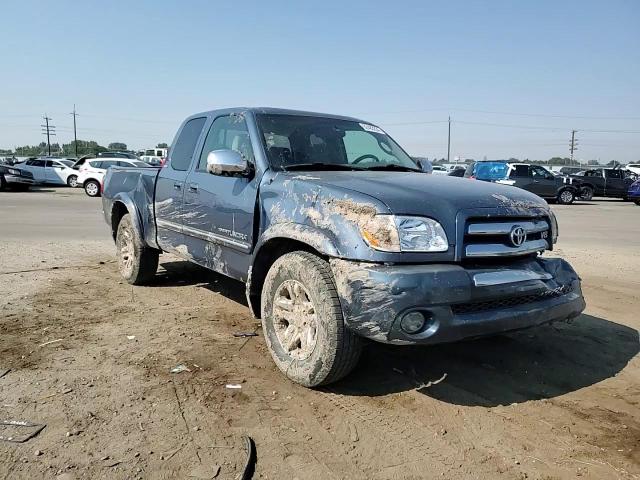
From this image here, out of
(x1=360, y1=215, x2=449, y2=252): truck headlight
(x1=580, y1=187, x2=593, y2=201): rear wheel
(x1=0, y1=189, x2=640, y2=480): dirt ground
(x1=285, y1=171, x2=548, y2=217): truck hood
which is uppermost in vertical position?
(x1=285, y1=171, x2=548, y2=217): truck hood

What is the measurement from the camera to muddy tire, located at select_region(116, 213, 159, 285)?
19.7ft

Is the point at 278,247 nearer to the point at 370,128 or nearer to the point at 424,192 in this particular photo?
the point at 424,192

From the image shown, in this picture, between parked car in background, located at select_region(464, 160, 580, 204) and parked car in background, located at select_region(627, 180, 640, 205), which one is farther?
parked car in background, located at select_region(627, 180, 640, 205)

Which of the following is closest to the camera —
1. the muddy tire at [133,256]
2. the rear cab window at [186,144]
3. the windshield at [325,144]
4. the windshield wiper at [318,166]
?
the windshield wiper at [318,166]

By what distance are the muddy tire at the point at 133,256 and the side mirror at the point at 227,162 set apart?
2.28 meters

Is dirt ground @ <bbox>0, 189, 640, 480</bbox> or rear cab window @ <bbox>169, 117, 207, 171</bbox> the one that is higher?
rear cab window @ <bbox>169, 117, 207, 171</bbox>

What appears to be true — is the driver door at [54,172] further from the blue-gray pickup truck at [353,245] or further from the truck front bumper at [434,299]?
the truck front bumper at [434,299]

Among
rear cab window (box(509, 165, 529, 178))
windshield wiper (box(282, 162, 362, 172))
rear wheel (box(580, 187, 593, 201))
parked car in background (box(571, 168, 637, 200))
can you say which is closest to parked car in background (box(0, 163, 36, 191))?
rear cab window (box(509, 165, 529, 178))

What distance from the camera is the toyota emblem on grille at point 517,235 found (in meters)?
3.39

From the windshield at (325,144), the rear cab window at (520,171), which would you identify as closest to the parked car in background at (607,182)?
the rear cab window at (520,171)

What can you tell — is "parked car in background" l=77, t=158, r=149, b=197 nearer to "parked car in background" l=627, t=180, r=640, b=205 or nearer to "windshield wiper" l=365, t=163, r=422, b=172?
"windshield wiper" l=365, t=163, r=422, b=172

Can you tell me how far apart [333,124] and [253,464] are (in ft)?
10.2

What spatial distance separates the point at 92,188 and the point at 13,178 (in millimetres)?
4255

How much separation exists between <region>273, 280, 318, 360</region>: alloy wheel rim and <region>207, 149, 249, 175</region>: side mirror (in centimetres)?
99
